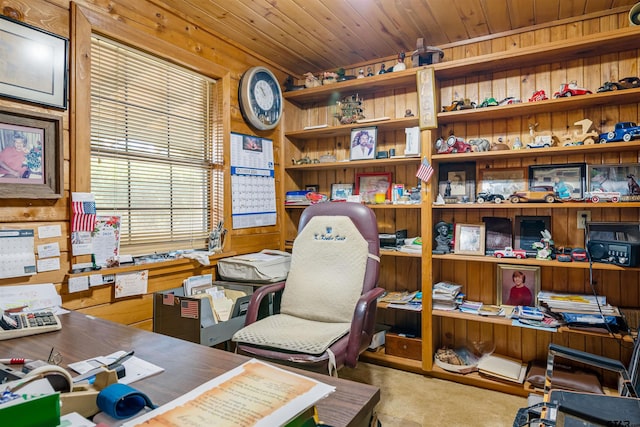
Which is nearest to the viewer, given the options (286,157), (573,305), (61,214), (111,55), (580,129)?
(61,214)

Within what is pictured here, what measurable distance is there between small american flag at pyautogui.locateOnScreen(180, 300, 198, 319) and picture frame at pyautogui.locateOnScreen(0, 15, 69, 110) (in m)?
1.12

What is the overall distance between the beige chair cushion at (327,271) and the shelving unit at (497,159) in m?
0.73

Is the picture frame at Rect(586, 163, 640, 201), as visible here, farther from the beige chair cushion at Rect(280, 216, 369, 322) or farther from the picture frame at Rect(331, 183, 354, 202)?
the picture frame at Rect(331, 183, 354, 202)

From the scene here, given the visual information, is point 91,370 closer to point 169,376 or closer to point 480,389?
point 169,376

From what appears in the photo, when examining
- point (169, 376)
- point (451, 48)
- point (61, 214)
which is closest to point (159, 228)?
point (61, 214)

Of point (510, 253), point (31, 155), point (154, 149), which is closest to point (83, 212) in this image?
point (31, 155)

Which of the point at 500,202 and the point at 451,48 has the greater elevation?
the point at 451,48

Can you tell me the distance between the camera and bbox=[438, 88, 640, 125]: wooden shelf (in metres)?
2.22

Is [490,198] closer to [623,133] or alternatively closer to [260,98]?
[623,133]

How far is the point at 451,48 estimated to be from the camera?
288 cm

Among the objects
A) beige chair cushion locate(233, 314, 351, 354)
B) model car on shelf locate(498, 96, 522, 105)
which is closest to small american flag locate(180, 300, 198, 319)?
beige chair cushion locate(233, 314, 351, 354)

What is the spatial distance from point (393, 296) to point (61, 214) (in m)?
2.16

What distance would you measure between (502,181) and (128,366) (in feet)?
8.26

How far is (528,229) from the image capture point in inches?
102
